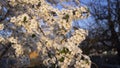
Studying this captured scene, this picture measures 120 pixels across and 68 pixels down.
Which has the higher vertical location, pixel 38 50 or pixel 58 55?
pixel 58 55

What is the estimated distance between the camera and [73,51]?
487 centimetres

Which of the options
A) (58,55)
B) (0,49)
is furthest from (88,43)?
(58,55)

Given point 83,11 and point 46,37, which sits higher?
Result: point 83,11

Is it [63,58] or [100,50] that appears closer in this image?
[63,58]

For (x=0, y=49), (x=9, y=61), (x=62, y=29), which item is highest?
(x=62, y=29)

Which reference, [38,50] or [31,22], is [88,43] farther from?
[31,22]

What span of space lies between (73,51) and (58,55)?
204 mm

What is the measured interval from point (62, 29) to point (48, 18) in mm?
336

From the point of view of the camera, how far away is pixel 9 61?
8.12 metres

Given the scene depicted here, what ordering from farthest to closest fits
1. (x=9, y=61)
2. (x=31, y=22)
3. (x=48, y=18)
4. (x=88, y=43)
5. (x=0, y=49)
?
(x=88, y=43) → (x=9, y=61) → (x=0, y=49) → (x=48, y=18) → (x=31, y=22)

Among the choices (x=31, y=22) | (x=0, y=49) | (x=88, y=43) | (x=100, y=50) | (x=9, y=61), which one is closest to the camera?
(x=31, y=22)

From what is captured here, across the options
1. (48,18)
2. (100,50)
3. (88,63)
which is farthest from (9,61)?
(100,50)

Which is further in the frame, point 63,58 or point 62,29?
point 62,29

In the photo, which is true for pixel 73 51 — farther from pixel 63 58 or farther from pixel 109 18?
pixel 109 18
